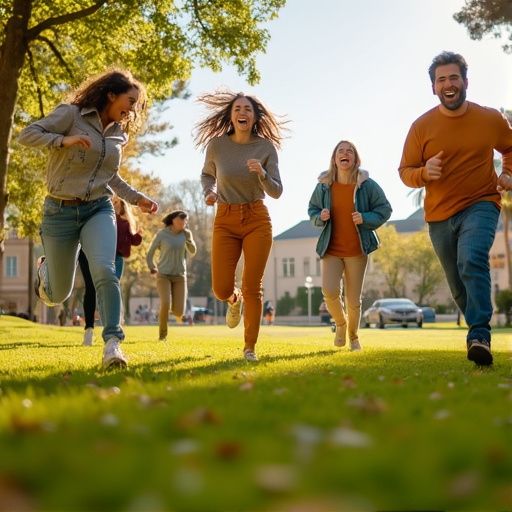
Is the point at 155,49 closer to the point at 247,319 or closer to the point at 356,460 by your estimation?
the point at 247,319

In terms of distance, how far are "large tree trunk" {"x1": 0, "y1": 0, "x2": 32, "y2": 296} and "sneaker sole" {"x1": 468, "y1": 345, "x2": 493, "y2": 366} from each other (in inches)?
471

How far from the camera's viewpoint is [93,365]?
714 centimetres

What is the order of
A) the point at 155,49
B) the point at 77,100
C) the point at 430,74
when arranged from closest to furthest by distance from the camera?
the point at 77,100 → the point at 430,74 → the point at 155,49

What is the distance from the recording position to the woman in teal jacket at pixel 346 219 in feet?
32.9

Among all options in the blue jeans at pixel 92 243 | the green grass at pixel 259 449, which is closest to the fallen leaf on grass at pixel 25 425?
the green grass at pixel 259 449

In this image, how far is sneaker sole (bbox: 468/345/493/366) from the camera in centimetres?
663

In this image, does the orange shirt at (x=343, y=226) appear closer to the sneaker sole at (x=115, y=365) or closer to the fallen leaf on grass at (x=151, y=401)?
the sneaker sole at (x=115, y=365)

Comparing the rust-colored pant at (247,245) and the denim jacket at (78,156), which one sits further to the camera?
the rust-colored pant at (247,245)

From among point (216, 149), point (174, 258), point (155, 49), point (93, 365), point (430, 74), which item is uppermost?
point (155, 49)

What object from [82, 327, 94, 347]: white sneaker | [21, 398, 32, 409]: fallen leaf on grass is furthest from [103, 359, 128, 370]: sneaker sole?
[82, 327, 94, 347]: white sneaker

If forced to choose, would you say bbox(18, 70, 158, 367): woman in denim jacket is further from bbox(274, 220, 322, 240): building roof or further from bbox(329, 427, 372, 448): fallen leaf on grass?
bbox(274, 220, 322, 240): building roof

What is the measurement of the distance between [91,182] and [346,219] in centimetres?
424

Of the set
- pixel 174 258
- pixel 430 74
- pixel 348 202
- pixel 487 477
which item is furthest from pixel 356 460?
pixel 174 258

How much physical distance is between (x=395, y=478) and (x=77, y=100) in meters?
5.41
